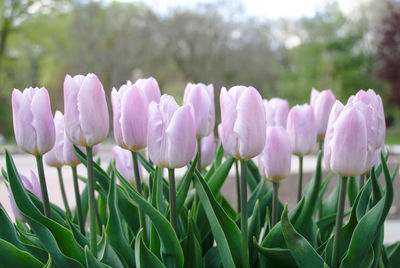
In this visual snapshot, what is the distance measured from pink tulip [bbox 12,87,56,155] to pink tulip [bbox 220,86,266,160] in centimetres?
40

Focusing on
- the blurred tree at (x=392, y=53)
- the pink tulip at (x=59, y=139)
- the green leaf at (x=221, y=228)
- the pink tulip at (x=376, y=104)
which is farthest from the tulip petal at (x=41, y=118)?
the blurred tree at (x=392, y=53)

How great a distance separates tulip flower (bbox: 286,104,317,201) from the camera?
4.33 feet

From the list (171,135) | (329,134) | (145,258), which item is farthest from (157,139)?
(329,134)

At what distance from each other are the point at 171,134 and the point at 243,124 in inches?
6.0

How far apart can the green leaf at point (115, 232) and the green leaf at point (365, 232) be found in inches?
21.0

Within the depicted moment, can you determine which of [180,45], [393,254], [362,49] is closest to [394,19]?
[362,49]

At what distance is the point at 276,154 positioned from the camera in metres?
1.22

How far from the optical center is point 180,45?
21.6 metres

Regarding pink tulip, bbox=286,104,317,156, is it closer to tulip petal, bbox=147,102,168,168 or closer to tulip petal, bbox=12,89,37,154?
tulip petal, bbox=147,102,168,168

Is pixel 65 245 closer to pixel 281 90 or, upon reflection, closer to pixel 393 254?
pixel 393 254

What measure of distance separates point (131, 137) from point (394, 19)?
17348 millimetres

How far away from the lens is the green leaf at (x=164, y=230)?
3.20ft

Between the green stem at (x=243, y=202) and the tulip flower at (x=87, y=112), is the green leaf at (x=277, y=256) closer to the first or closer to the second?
the green stem at (x=243, y=202)

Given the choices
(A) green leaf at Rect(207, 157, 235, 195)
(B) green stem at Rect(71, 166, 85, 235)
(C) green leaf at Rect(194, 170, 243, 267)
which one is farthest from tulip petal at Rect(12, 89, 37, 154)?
(A) green leaf at Rect(207, 157, 235, 195)
